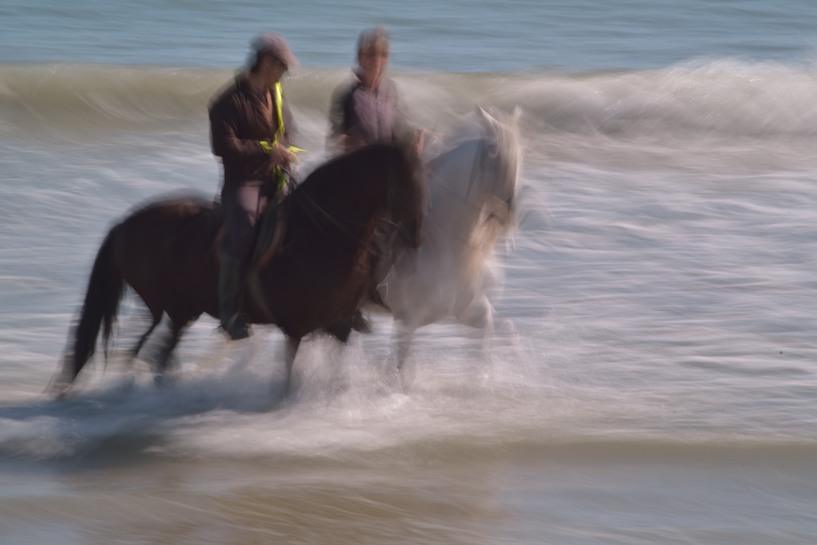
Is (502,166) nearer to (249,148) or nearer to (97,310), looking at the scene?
(249,148)

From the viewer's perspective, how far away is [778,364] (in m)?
7.52

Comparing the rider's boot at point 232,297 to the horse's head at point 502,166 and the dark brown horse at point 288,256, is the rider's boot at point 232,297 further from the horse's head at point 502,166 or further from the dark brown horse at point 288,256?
the horse's head at point 502,166


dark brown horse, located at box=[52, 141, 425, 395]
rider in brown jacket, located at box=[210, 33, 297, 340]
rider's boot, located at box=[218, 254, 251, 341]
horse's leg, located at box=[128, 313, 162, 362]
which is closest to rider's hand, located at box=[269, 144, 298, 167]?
rider in brown jacket, located at box=[210, 33, 297, 340]

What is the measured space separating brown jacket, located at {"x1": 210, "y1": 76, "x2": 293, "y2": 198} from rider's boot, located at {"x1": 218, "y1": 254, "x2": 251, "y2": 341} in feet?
1.21

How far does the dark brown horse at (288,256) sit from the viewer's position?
620 cm

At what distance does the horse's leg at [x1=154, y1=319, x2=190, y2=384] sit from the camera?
6922 mm

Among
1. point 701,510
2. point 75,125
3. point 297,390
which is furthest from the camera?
point 75,125

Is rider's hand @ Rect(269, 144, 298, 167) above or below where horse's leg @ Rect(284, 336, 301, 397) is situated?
above

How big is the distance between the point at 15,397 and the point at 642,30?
67.6 ft

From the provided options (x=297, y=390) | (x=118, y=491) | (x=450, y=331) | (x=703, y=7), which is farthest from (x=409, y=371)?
(x=703, y=7)

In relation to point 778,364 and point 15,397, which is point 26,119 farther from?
point 778,364

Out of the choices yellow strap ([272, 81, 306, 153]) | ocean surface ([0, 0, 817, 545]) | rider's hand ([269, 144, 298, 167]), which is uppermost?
yellow strap ([272, 81, 306, 153])

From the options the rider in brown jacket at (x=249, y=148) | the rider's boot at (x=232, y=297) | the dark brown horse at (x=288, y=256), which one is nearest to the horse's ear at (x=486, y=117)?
the dark brown horse at (x=288, y=256)

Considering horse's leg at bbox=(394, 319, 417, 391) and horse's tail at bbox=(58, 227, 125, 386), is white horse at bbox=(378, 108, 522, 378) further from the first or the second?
horse's tail at bbox=(58, 227, 125, 386)
